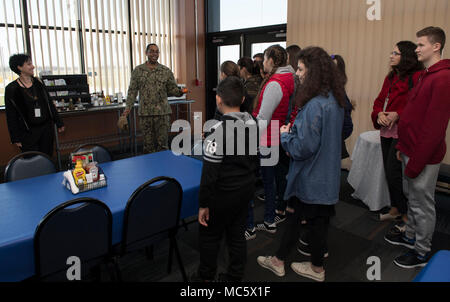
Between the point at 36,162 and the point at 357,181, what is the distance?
10.0 feet

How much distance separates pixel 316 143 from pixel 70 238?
4.50 ft

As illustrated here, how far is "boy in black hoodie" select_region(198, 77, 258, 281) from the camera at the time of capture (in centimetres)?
170

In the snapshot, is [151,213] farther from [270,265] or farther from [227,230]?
[270,265]

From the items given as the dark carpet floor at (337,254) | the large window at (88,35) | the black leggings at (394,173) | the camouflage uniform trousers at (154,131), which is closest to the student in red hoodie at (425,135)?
the dark carpet floor at (337,254)

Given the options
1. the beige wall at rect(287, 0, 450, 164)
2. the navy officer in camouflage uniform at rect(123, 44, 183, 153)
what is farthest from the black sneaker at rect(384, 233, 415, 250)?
the navy officer in camouflage uniform at rect(123, 44, 183, 153)

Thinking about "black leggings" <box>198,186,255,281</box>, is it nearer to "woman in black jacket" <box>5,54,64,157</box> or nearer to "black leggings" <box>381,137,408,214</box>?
"black leggings" <box>381,137,408,214</box>

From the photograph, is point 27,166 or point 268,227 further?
point 268,227

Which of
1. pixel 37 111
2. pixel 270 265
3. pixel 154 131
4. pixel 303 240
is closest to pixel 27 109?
pixel 37 111

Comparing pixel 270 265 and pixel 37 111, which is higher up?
pixel 37 111

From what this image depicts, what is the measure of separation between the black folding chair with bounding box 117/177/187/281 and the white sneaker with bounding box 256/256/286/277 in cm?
73

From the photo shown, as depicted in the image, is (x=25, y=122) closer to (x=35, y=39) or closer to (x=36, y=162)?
(x=36, y=162)

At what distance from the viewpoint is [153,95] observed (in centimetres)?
430

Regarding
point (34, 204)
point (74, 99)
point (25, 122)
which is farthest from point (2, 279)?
point (74, 99)
